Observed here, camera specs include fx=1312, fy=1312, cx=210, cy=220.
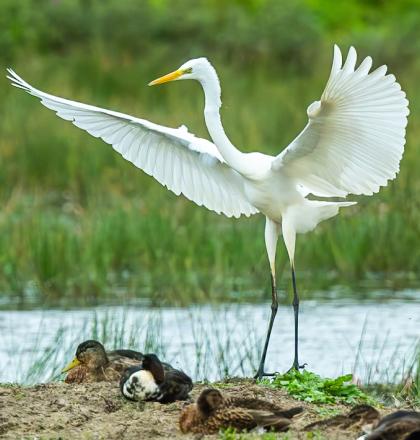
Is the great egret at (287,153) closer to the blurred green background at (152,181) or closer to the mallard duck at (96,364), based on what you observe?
the mallard duck at (96,364)

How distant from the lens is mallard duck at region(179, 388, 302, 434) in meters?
6.41

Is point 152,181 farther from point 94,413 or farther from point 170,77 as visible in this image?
point 94,413

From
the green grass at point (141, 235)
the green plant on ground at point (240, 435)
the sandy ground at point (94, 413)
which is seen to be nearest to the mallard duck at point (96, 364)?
the sandy ground at point (94, 413)

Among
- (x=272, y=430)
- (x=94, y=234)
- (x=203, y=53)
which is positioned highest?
(x=203, y=53)

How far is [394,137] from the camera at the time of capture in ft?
25.9

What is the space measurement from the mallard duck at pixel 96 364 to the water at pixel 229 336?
62cm

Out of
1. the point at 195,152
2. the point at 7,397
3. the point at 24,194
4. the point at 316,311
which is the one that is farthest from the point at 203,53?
the point at 7,397

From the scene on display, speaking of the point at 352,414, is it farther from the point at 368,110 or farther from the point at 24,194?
the point at 24,194

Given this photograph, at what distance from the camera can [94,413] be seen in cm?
692

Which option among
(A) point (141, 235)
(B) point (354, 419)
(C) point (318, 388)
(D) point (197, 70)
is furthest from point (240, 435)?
(A) point (141, 235)

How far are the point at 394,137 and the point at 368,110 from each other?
26 cm

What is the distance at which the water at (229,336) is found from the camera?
9000mm

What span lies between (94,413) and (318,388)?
135cm

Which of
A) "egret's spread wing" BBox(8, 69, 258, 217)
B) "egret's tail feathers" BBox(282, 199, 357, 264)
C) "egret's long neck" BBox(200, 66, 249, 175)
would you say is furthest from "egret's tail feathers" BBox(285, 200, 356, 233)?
"egret's spread wing" BBox(8, 69, 258, 217)
